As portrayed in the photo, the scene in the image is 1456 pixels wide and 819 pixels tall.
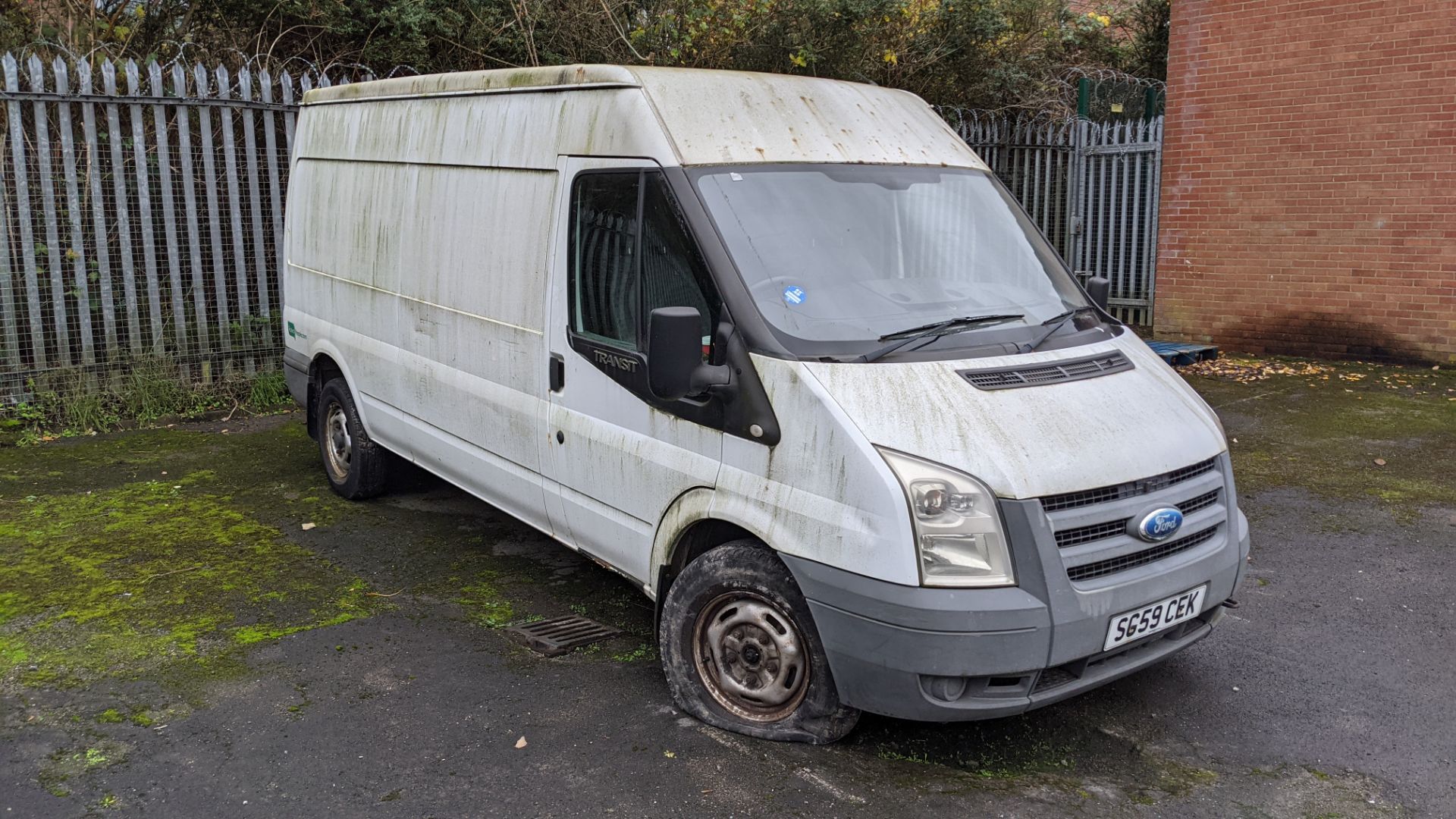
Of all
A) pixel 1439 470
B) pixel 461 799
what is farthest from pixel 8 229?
pixel 1439 470

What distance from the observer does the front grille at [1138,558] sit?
343 cm

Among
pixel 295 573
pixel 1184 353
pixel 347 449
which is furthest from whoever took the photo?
pixel 1184 353

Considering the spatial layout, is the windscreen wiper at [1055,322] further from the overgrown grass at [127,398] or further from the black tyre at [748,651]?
the overgrown grass at [127,398]

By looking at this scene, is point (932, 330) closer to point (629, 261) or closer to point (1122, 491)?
point (1122, 491)

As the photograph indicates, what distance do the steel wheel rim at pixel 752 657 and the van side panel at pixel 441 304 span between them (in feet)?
4.08

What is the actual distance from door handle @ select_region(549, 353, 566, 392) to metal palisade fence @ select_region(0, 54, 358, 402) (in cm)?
551

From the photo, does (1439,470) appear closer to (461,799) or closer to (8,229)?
(461,799)

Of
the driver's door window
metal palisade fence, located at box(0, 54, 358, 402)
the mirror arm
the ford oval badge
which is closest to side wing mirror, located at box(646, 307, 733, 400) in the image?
the mirror arm

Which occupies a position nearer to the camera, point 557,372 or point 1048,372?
point 1048,372

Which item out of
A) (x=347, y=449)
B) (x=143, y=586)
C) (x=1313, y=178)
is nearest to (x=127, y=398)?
(x=347, y=449)

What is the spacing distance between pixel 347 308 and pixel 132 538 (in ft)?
5.32

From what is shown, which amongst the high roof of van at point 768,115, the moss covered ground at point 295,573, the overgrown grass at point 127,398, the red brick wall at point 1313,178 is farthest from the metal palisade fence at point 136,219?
the red brick wall at point 1313,178

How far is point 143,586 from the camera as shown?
5277mm

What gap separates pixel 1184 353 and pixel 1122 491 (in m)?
8.24
